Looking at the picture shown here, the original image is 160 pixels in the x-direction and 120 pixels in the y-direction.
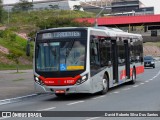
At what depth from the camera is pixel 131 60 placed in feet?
84.3

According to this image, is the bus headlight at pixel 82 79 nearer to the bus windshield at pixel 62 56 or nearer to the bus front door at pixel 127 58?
the bus windshield at pixel 62 56

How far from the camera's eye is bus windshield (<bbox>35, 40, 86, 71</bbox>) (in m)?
17.8

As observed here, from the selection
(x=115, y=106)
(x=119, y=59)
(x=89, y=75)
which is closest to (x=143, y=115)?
(x=115, y=106)

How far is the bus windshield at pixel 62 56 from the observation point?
17.8m

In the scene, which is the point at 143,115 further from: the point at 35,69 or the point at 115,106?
the point at 35,69

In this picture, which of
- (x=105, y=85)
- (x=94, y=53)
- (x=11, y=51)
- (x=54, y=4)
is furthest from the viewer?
(x=54, y=4)

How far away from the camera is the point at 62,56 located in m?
17.9

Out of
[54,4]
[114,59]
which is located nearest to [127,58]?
[114,59]

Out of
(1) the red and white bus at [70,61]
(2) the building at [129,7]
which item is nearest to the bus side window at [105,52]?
(1) the red and white bus at [70,61]

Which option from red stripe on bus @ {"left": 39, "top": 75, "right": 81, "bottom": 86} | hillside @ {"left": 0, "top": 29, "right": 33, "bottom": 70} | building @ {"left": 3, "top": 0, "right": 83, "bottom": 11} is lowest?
hillside @ {"left": 0, "top": 29, "right": 33, "bottom": 70}

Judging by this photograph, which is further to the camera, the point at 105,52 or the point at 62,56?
the point at 105,52

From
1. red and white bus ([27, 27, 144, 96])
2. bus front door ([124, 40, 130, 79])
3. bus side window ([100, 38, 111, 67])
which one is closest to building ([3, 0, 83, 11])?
bus front door ([124, 40, 130, 79])

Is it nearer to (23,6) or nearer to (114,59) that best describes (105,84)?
(114,59)

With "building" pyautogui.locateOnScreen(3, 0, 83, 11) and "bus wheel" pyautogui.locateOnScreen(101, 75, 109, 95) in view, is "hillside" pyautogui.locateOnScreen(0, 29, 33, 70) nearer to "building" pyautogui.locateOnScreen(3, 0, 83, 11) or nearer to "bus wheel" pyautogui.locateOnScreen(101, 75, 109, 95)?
"bus wheel" pyautogui.locateOnScreen(101, 75, 109, 95)
